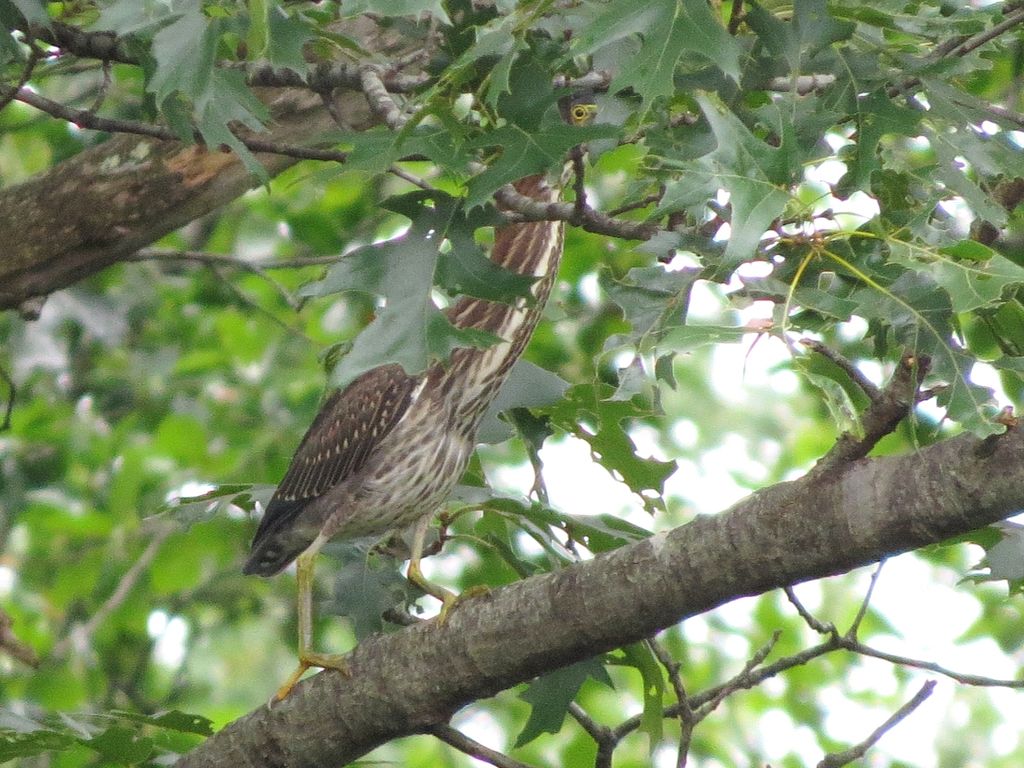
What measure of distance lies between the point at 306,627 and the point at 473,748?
860mm

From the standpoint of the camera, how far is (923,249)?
2.02 metres

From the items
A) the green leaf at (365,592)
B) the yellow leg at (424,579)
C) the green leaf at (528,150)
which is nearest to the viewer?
the green leaf at (528,150)

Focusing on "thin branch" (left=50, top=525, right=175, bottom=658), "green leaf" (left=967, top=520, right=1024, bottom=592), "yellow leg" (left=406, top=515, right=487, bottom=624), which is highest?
"green leaf" (left=967, top=520, right=1024, bottom=592)

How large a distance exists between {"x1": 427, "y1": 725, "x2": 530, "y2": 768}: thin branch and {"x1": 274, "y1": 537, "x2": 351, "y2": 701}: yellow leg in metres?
0.34

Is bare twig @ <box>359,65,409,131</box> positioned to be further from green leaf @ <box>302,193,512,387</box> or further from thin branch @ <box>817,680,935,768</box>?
thin branch @ <box>817,680,935,768</box>

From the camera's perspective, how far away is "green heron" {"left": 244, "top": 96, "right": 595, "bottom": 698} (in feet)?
10.8

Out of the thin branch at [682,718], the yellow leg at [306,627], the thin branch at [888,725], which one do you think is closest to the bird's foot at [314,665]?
the yellow leg at [306,627]

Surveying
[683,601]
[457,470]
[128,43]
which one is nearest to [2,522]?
[457,470]

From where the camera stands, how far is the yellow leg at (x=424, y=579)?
3137mm

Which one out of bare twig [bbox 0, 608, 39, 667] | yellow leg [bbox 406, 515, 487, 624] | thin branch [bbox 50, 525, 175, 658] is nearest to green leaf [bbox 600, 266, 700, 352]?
yellow leg [bbox 406, 515, 487, 624]

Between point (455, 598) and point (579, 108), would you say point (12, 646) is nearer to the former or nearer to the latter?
point (455, 598)

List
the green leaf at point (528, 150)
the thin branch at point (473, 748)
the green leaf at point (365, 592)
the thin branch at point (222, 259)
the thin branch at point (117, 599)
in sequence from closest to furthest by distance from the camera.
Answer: the green leaf at point (528, 150), the thin branch at point (473, 748), the green leaf at point (365, 592), the thin branch at point (222, 259), the thin branch at point (117, 599)

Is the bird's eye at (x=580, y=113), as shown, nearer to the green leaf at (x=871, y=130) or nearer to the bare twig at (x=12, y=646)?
the green leaf at (x=871, y=130)

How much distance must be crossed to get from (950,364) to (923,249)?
173 millimetres
